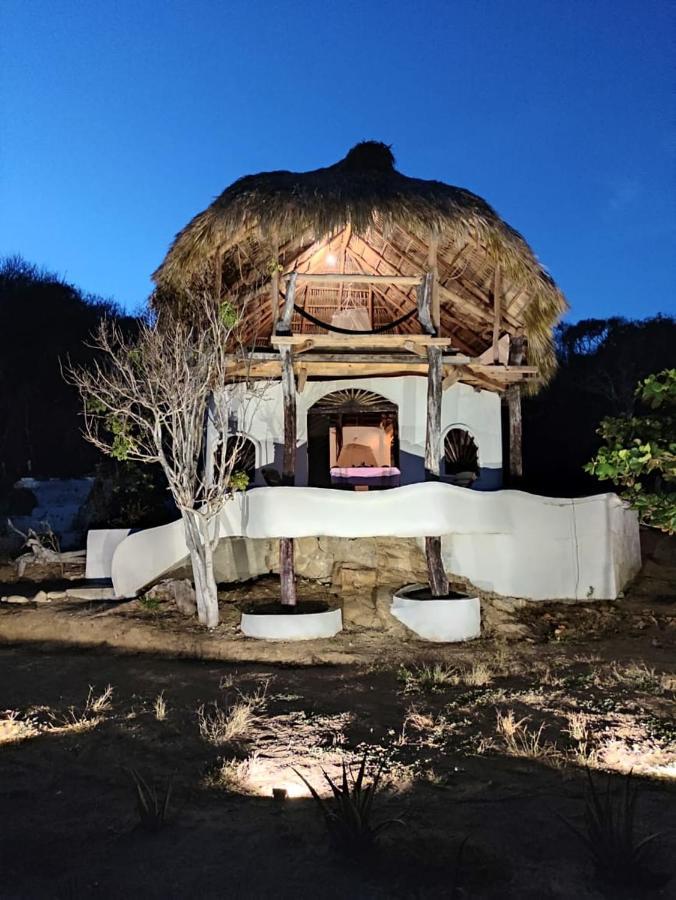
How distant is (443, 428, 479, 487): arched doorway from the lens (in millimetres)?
12258

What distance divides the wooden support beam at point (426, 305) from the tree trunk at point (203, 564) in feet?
12.0

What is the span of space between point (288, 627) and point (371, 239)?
559cm

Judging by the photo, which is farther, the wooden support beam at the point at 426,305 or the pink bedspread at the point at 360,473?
the pink bedspread at the point at 360,473

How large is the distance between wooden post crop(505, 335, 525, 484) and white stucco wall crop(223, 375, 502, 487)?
0.95m

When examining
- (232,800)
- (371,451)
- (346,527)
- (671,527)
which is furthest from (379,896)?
(371,451)

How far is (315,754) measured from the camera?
4242 mm

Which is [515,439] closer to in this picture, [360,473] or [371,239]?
[371,239]

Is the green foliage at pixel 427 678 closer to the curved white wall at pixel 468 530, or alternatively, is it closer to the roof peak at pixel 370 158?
the curved white wall at pixel 468 530

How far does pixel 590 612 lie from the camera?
866 cm

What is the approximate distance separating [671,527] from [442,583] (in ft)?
11.8

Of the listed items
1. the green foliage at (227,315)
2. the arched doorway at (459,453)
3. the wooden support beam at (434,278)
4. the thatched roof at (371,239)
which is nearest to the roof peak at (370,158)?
the thatched roof at (371,239)

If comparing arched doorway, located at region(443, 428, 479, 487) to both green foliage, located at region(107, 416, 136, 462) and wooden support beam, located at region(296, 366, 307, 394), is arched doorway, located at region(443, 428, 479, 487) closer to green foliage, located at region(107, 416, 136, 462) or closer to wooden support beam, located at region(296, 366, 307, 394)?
wooden support beam, located at region(296, 366, 307, 394)

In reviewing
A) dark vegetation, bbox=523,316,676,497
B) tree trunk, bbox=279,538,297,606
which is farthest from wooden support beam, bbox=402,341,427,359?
dark vegetation, bbox=523,316,676,497

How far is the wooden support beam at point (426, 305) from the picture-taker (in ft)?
28.6
